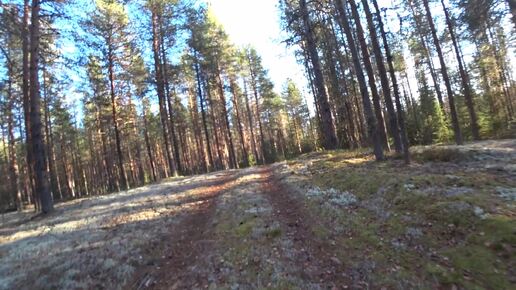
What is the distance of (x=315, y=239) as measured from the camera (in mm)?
8258

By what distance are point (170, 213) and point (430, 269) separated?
9.09m

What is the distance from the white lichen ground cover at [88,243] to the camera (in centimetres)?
780

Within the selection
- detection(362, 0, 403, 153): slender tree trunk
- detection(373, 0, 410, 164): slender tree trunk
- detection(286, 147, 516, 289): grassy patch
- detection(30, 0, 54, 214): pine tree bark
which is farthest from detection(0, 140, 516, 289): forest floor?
detection(30, 0, 54, 214): pine tree bark

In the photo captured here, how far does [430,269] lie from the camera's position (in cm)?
611

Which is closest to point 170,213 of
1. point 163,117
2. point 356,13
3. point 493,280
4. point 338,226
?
point 338,226

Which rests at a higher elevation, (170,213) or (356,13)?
(356,13)

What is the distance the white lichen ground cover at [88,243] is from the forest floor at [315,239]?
44 millimetres

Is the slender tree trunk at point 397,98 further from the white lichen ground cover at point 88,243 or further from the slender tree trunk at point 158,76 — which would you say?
the slender tree trunk at point 158,76

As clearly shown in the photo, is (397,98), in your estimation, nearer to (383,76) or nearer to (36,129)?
(383,76)

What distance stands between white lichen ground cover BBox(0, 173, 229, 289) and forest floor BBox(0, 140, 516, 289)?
0.15 feet

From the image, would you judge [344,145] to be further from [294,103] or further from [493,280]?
[294,103]

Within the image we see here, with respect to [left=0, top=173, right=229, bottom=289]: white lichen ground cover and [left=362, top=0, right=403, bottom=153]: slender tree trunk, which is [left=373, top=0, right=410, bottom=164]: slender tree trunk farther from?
[left=0, top=173, right=229, bottom=289]: white lichen ground cover

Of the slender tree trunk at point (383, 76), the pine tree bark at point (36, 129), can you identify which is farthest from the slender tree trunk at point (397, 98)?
the pine tree bark at point (36, 129)

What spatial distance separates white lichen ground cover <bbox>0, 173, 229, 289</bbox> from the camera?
25.6 ft
